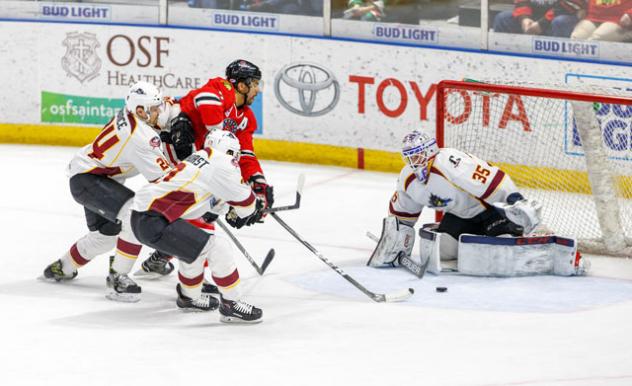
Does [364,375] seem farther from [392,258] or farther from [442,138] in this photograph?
[442,138]

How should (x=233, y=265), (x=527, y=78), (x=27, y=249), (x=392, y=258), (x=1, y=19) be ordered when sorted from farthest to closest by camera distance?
1. (x=1, y=19)
2. (x=527, y=78)
3. (x=27, y=249)
4. (x=392, y=258)
5. (x=233, y=265)

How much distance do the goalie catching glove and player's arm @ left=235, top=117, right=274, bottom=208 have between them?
3.45ft

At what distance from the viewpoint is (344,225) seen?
25.1 ft

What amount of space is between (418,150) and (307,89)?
113 inches

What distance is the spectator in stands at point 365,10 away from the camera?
29.2ft

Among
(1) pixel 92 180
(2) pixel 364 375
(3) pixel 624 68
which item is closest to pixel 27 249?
(1) pixel 92 180

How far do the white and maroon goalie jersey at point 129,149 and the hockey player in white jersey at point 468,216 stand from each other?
114 centimetres

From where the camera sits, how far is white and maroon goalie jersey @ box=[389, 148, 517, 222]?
6.38m

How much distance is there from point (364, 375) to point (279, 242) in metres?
2.36

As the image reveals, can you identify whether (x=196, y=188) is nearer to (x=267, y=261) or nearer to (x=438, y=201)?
(x=267, y=261)

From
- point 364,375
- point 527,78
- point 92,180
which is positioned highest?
point 527,78

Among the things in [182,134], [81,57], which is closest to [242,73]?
[182,134]

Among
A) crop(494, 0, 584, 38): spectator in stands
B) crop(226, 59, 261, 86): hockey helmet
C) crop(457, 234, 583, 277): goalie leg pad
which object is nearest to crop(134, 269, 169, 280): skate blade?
crop(226, 59, 261, 86): hockey helmet

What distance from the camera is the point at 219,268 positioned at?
5613mm
